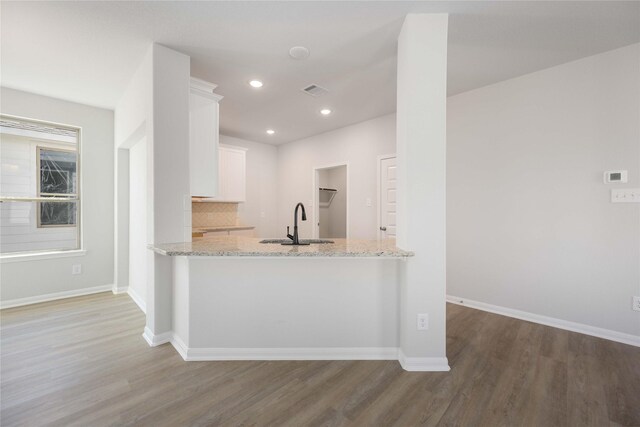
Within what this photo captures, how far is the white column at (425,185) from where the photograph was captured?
2.11 m

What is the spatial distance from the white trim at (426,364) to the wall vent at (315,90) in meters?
2.97

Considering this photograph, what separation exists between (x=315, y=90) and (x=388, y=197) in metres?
1.89

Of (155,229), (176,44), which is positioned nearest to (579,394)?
(155,229)

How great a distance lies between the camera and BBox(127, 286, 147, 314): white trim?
3371 millimetres

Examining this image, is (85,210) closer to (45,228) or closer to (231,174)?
(45,228)

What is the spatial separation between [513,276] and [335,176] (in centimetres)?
459

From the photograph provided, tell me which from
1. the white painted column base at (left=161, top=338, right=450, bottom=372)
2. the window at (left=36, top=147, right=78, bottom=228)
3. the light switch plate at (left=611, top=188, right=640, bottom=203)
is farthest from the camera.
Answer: the window at (left=36, top=147, right=78, bottom=228)

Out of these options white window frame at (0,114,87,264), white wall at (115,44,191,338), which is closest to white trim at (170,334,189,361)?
white wall at (115,44,191,338)

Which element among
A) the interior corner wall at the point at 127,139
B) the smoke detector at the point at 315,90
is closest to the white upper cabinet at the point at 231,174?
the interior corner wall at the point at 127,139

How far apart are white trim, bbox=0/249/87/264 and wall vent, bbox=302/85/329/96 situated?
3791 mm

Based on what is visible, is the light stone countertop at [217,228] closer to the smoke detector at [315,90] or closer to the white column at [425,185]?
the smoke detector at [315,90]

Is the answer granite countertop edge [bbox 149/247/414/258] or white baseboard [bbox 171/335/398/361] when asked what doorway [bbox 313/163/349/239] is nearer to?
white baseboard [bbox 171/335/398/361]

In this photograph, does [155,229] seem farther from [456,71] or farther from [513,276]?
[513,276]

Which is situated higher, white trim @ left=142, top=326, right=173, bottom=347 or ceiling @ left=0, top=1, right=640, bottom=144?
ceiling @ left=0, top=1, right=640, bottom=144
